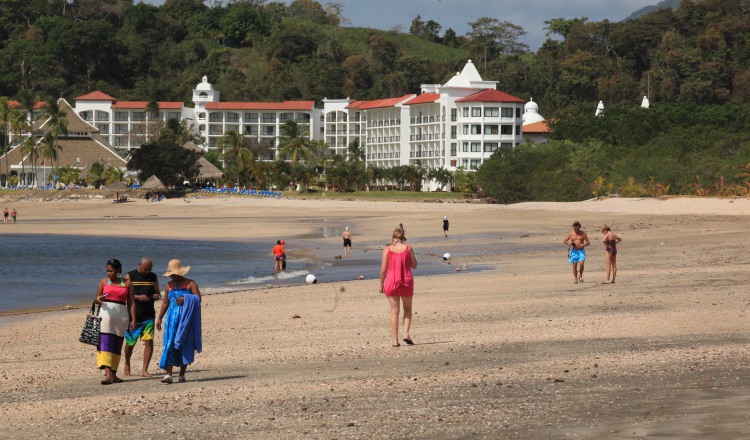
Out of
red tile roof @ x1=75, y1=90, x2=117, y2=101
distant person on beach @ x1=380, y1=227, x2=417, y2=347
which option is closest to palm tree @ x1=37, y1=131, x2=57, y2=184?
red tile roof @ x1=75, y1=90, x2=117, y2=101

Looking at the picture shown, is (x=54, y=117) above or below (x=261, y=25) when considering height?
below

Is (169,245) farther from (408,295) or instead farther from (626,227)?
(408,295)

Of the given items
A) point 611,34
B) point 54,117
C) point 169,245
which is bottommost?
point 169,245

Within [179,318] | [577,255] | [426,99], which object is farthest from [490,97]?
[179,318]

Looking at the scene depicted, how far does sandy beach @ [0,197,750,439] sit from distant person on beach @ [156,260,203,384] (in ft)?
1.14

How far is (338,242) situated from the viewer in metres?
44.2

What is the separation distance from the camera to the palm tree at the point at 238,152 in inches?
4006

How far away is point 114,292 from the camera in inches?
480

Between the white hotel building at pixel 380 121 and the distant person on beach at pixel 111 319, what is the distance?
3053 inches

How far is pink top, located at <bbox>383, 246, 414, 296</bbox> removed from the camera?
547 inches

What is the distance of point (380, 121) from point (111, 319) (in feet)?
337

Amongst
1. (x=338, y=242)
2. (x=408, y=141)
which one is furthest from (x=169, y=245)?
(x=408, y=141)

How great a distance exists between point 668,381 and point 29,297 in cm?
1812

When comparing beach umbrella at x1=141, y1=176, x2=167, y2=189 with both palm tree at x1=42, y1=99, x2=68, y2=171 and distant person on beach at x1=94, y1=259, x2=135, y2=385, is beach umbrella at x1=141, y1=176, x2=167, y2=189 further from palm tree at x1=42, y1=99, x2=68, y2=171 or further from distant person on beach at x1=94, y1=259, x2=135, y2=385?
distant person on beach at x1=94, y1=259, x2=135, y2=385
